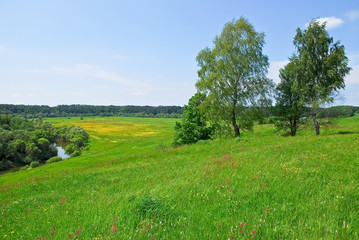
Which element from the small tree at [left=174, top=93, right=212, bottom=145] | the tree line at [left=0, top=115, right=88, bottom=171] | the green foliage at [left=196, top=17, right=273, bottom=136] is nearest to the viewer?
the green foliage at [left=196, top=17, right=273, bottom=136]

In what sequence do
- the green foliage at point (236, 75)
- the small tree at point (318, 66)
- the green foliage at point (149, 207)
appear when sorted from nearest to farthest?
the green foliage at point (149, 207) < the small tree at point (318, 66) < the green foliage at point (236, 75)

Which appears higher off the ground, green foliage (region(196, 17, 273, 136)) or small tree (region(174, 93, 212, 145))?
green foliage (region(196, 17, 273, 136))

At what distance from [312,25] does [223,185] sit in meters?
26.2

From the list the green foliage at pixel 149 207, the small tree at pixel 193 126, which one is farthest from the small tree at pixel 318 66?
the green foliage at pixel 149 207

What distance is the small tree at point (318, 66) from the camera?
78.3ft

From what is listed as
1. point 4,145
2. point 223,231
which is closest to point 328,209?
point 223,231

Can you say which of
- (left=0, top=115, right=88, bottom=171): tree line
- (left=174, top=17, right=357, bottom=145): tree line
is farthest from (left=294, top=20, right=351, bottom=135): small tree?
(left=0, top=115, right=88, bottom=171): tree line

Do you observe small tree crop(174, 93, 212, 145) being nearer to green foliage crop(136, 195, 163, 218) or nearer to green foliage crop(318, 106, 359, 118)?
green foliage crop(318, 106, 359, 118)

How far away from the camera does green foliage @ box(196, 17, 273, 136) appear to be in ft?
92.2

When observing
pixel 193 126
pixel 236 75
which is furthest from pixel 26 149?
pixel 236 75

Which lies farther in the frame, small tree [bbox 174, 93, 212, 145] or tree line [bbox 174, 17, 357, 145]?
small tree [bbox 174, 93, 212, 145]

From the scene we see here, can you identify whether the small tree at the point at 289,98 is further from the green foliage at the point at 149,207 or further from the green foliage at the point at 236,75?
the green foliage at the point at 149,207

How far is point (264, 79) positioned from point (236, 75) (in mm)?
3848

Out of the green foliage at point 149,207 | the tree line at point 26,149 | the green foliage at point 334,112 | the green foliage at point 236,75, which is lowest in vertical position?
the tree line at point 26,149
